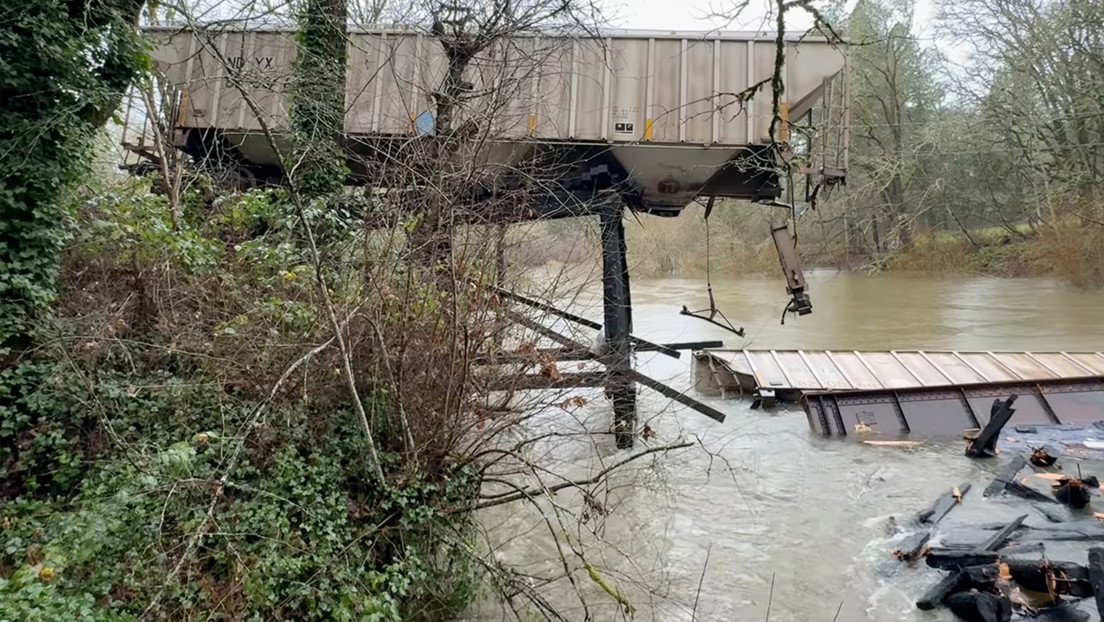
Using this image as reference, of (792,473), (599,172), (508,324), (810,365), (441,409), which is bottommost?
(792,473)

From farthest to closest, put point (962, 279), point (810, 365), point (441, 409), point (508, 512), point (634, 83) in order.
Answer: point (962, 279)
point (810, 365)
point (634, 83)
point (508, 512)
point (441, 409)

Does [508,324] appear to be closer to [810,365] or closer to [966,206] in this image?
[810,365]

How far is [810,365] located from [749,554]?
751cm

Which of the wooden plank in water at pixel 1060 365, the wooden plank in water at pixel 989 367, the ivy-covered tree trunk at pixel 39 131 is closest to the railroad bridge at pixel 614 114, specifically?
the ivy-covered tree trunk at pixel 39 131

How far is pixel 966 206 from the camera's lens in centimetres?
3031

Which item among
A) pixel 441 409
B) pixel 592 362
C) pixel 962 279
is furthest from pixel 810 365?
pixel 962 279

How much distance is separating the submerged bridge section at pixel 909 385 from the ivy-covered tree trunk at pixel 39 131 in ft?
34.6

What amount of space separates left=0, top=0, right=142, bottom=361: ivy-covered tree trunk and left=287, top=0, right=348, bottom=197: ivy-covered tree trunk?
68.9 inches

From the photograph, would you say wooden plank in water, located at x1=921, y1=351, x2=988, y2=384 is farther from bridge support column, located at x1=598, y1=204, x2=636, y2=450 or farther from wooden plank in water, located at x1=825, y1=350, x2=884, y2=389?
bridge support column, located at x1=598, y1=204, x2=636, y2=450

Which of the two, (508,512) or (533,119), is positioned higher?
(533,119)

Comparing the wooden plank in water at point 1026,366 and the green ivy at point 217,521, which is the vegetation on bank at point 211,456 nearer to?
the green ivy at point 217,521

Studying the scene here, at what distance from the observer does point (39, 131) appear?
5.51 meters

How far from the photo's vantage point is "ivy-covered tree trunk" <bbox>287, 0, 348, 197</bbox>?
23.2 feet

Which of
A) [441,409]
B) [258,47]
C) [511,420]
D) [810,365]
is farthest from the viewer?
[810,365]
